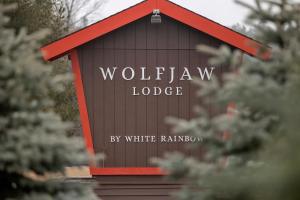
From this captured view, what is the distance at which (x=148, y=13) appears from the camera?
36.1 ft

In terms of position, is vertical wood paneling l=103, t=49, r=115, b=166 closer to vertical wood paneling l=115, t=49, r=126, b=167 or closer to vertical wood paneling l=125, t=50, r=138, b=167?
vertical wood paneling l=115, t=49, r=126, b=167

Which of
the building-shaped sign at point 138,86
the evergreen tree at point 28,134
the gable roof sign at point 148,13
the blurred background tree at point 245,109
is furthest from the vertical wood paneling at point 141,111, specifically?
the evergreen tree at point 28,134

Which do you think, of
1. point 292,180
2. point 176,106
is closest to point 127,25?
point 176,106

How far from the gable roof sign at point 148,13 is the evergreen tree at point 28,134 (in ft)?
17.7

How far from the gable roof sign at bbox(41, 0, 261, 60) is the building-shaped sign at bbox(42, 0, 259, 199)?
0.16 m

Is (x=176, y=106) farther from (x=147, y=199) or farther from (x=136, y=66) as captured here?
(x=147, y=199)

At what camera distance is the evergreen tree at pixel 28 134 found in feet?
16.8

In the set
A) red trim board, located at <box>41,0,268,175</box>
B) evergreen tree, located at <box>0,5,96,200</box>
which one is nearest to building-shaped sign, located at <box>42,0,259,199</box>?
red trim board, located at <box>41,0,268,175</box>

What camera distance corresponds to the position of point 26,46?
18.2 ft

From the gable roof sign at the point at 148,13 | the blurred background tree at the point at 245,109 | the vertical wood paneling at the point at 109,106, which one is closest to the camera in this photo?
the blurred background tree at the point at 245,109

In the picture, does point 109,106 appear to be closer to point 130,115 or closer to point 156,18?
point 130,115

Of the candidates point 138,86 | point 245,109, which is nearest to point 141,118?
point 138,86

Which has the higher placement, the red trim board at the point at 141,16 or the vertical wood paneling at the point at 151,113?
the red trim board at the point at 141,16

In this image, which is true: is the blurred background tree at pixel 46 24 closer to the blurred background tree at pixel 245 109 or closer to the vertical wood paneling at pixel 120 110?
the vertical wood paneling at pixel 120 110
